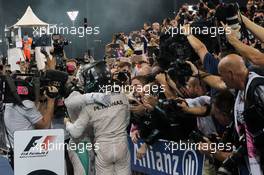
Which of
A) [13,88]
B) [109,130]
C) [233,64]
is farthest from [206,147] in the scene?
[13,88]

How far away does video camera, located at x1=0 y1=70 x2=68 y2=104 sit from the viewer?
673cm

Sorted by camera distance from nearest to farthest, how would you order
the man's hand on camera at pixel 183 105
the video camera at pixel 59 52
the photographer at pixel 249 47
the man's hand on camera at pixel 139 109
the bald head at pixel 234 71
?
the bald head at pixel 234 71
the photographer at pixel 249 47
the man's hand on camera at pixel 183 105
the man's hand on camera at pixel 139 109
the video camera at pixel 59 52

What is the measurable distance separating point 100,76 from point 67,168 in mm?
1724

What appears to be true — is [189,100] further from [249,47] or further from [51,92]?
[51,92]

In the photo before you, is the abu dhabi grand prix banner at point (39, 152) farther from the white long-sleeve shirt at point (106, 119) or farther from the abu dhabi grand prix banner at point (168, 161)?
the abu dhabi grand prix banner at point (168, 161)

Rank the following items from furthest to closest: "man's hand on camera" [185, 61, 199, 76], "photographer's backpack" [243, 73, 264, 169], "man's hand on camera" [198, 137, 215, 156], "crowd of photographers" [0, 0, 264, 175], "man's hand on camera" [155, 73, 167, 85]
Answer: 1. "man's hand on camera" [155, 73, 167, 85]
2. "man's hand on camera" [185, 61, 199, 76]
3. "man's hand on camera" [198, 137, 215, 156]
4. "crowd of photographers" [0, 0, 264, 175]
5. "photographer's backpack" [243, 73, 264, 169]

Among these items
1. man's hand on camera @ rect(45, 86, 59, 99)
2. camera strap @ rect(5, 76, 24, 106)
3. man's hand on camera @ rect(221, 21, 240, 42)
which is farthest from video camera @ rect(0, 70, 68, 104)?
man's hand on camera @ rect(221, 21, 240, 42)

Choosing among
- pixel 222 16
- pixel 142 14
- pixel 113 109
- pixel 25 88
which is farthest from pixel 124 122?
pixel 142 14

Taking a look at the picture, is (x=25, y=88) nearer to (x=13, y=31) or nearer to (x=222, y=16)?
(x=222, y=16)

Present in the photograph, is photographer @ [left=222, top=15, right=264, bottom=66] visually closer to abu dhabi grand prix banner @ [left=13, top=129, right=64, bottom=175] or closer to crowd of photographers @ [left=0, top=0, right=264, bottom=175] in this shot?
crowd of photographers @ [left=0, top=0, right=264, bottom=175]

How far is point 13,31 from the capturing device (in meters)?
26.0

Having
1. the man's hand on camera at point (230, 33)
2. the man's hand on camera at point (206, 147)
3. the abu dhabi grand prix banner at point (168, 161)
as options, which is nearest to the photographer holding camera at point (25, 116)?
the abu dhabi grand prix banner at point (168, 161)

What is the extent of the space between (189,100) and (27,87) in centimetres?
233

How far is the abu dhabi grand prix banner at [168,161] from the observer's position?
541 cm
